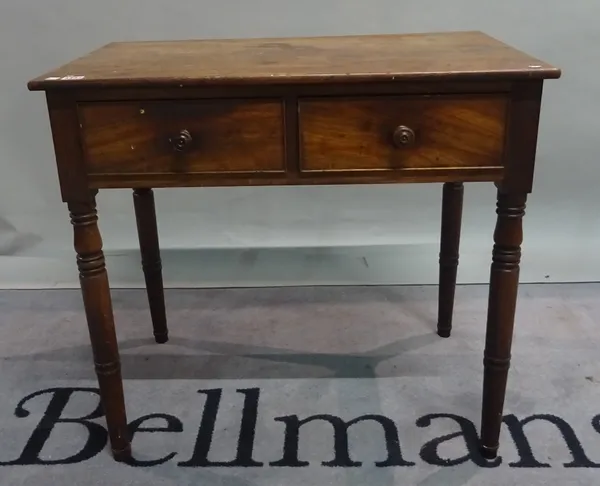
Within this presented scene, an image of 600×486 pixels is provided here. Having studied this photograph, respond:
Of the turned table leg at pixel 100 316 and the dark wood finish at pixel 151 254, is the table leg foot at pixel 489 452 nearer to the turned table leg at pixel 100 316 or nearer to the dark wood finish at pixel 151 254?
the turned table leg at pixel 100 316

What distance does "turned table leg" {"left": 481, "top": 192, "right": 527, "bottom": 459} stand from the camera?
1071 mm

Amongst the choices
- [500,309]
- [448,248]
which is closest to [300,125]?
[500,309]

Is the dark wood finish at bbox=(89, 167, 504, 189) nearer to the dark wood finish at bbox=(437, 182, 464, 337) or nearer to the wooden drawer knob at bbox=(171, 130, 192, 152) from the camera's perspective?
the wooden drawer knob at bbox=(171, 130, 192, 152)

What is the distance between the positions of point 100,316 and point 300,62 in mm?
525

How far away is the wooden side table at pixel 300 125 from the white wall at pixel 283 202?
2.44 ft

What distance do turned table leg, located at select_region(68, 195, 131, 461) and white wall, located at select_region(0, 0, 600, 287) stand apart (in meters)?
0.72

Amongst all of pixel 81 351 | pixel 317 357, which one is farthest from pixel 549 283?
pixel 81 351

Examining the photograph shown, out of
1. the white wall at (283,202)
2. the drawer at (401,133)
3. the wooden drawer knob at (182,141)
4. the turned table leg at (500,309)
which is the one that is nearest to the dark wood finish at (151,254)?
the white wall at (283,202)

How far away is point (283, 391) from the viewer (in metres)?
1.42

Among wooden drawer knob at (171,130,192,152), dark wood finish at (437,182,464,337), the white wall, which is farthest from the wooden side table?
the white wall

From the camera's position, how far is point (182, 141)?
1024 mm

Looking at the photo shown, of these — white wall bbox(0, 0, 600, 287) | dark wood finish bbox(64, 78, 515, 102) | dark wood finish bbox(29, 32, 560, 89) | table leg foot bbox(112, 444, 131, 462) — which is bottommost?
table leg foot bbox(112, 444, 131, 462)

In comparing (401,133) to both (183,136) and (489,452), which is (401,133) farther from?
(489,452)

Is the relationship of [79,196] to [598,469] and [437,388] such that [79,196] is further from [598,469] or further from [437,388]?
[598,469]
